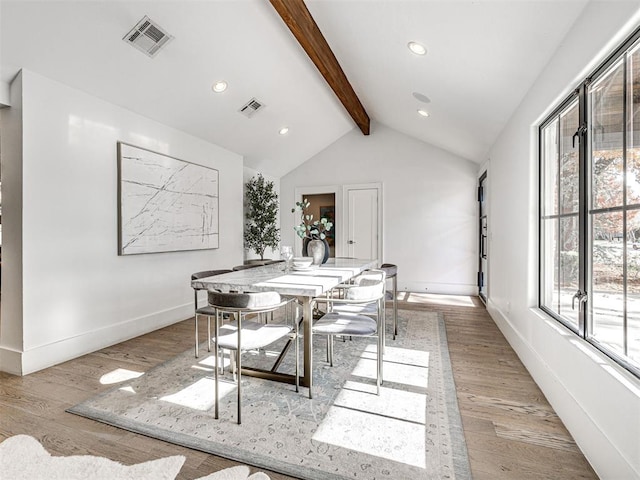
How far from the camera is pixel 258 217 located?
5688mm

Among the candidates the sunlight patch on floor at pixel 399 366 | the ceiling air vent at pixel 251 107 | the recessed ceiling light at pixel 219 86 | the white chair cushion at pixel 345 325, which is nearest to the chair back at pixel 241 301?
the white chair cushion at pixel 345 325

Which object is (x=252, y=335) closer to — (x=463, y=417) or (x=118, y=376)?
(x=118, y=376)

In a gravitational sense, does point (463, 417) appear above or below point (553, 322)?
below

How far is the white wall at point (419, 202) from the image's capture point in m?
5.85

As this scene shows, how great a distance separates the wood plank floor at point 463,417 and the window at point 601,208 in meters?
0.57

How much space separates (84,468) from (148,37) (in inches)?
121

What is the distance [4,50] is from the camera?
238cm

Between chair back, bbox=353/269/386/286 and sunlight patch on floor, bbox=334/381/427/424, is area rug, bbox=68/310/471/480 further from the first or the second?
chair back, bbox=353/269/386/286

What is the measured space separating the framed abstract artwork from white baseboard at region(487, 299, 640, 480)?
378cm

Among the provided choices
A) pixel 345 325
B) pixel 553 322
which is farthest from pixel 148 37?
pixel 553 322

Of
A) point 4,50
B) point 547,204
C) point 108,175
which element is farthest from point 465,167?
point 4,50

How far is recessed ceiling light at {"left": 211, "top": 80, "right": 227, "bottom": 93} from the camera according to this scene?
3.63 meters

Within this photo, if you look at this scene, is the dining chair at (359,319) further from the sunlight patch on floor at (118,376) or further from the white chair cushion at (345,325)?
the sunlight patch on floor at (118,376)

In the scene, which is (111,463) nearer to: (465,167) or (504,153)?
(504,153)
